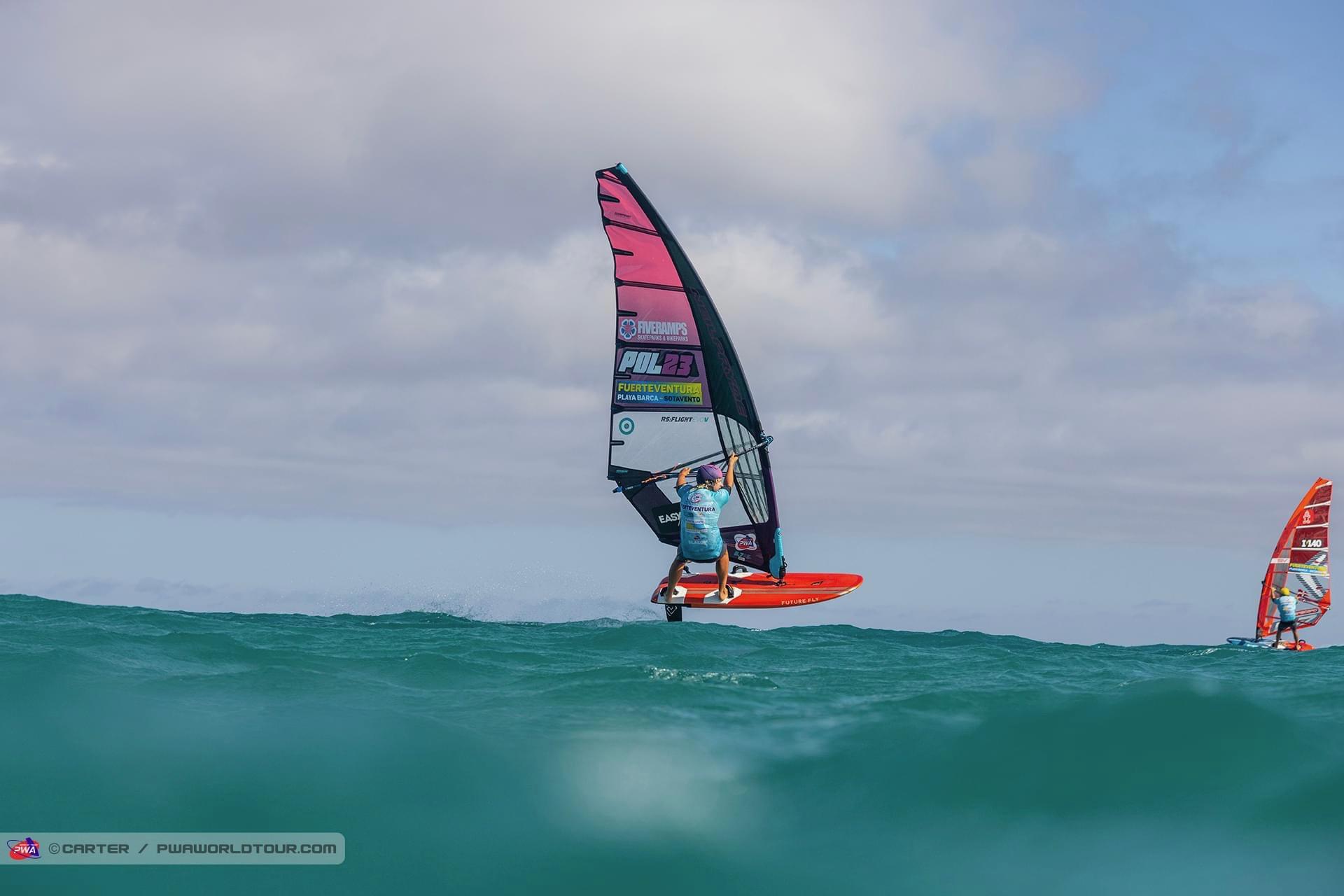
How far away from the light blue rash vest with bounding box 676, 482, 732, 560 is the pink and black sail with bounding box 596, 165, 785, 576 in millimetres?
Answer: 926

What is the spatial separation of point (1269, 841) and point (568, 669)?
21.4 feet

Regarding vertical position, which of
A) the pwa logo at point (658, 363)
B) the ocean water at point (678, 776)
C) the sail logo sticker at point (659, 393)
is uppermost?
the pwa logo at point (658, 363)

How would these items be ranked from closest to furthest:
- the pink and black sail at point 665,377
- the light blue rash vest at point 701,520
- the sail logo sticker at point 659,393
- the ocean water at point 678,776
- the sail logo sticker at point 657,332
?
the ocean water at point 678,776, the light blue rash vest at point 701,520, the pink and black sail at point 665,377, the sail logo sticker at point 657,332, the sail logo sticker at point 659,393

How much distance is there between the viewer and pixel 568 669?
11.3m

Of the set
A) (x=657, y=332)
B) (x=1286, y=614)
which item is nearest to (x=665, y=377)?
(x=657, y=332)

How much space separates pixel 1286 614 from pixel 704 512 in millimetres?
14195

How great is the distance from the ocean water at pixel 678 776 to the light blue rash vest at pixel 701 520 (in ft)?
28.2

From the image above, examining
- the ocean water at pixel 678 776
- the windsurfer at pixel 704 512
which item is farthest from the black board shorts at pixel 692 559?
the ocean water at pixel 678 776

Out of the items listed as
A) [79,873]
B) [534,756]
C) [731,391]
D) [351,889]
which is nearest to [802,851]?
[534,756]

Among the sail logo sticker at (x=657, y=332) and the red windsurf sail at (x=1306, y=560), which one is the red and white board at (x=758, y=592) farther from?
the red windsurf sail at (x=1306, y=560)

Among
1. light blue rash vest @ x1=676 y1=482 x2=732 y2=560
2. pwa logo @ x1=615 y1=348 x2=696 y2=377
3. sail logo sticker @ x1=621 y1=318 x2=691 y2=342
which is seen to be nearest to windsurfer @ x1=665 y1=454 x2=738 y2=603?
light blue rash vest @ x1=676 y1=482 x2=732 y2=560

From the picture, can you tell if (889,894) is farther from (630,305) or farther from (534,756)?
(630,305)

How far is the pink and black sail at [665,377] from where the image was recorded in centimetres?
2008

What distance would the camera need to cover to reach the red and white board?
2070cm
